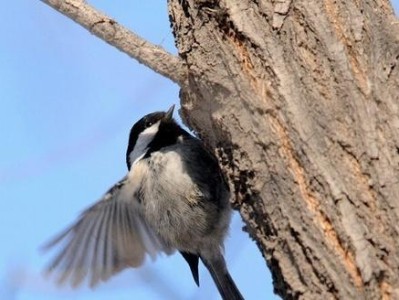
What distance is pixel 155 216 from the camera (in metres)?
2.99

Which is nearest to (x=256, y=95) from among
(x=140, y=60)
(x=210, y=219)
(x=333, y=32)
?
(x=333, y=32)

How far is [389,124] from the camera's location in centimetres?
182

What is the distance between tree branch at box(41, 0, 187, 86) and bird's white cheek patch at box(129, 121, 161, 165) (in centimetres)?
88

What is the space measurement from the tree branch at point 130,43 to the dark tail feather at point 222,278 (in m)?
1.07

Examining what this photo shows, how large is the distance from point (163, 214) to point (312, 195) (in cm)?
125

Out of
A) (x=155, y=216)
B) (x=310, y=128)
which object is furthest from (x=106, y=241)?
(x=310, y=128)

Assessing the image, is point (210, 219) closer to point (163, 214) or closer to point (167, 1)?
point (163, 214)

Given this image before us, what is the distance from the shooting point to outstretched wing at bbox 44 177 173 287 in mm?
3086

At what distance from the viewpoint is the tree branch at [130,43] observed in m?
2.21

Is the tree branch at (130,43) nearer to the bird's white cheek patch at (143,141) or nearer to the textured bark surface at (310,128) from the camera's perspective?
the textured bark surface at (310,128)

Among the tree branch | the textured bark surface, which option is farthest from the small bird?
the textured bark surface

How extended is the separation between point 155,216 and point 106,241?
12.1 inches

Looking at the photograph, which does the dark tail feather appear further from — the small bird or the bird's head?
the bird's head

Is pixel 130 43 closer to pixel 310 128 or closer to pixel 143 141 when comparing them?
pixel 310 128
